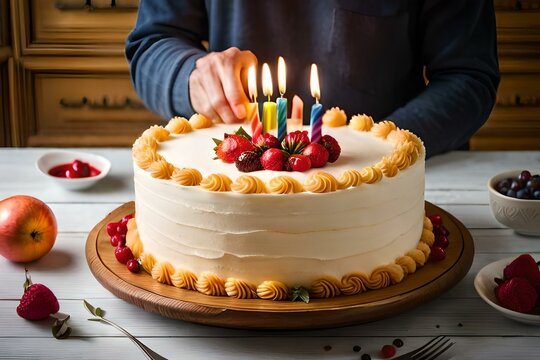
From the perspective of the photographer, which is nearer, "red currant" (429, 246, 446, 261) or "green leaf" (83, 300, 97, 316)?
"green leaf" (83, 300, 97, 316)

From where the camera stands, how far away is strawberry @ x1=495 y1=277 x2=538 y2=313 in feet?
5.06

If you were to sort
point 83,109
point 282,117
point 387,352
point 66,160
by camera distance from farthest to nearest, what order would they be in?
Answer: point 83,109 < point 66,160 < point 282,117 < point 387,352

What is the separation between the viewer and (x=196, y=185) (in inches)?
63.7

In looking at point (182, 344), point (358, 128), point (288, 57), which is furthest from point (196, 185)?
point (288, 57)

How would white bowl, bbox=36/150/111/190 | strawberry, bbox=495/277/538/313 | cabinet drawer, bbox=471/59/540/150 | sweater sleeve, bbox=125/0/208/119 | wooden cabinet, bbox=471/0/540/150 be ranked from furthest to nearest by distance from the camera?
cabinet drawer, bbox=471/59/540/150 → wooden cabinet, bbox=471/0/540/150 → sweater sleeve, bbox=125/0/208/119 → white bowl, bbox=36/150/111/190 → strawberry, bbox=495/277/538/313

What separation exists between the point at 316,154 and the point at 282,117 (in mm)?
150

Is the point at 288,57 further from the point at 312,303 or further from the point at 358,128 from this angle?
the point at 312,303

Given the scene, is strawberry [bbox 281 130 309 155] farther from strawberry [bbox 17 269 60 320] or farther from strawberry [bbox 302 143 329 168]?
strawberry [bbox 17 269 60 320]

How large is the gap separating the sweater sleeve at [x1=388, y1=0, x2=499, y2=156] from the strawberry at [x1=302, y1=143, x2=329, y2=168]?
0.77 metres

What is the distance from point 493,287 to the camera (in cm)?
164

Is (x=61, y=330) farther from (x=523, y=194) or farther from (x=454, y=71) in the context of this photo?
(x=454, y=71)

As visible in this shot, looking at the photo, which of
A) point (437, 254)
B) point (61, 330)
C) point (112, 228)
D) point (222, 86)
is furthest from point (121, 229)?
point (437, 254)

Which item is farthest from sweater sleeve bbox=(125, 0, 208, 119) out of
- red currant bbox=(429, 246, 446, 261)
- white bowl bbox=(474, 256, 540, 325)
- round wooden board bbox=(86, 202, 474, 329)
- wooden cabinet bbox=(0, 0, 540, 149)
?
wooden cabinet bbox=(0, 0, 540, 149)

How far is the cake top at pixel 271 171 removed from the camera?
5.18 feet
